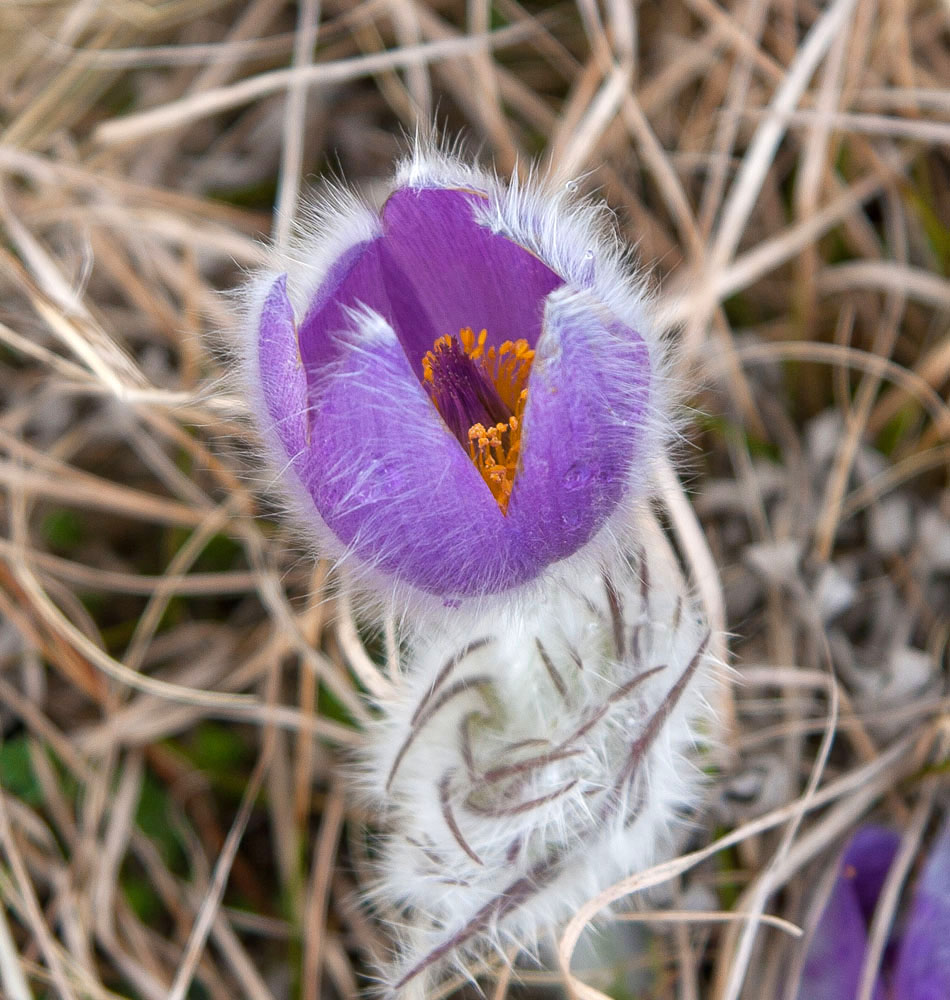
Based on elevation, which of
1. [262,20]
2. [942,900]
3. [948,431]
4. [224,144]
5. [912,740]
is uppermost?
[262,20]

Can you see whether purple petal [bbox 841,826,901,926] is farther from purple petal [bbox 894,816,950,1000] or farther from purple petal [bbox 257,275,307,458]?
purple petal [bbox 257,275,307,458]

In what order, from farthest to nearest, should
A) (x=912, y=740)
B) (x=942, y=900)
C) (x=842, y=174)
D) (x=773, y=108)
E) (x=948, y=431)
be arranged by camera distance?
(x=842, y=174) → (x=773, y=108) → (x=948, y=431) → (x=912, y=740) → (x=942, y=900)

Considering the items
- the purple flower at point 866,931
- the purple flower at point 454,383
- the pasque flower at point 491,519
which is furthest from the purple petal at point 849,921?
the purple flower at point 454,383

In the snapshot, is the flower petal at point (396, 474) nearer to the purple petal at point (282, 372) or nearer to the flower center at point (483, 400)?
the purple petal at point (282, 372)

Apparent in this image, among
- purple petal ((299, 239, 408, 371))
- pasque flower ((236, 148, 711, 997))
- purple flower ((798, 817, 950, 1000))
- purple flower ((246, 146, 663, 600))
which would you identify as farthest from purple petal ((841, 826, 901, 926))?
purple petal ((299, 239, 408, 371))

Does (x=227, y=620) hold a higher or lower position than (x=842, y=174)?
lower

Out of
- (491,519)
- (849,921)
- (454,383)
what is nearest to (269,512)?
(454,383)

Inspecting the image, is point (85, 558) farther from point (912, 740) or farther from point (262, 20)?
point (912, 740)

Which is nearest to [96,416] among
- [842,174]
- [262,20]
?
[262,20]
